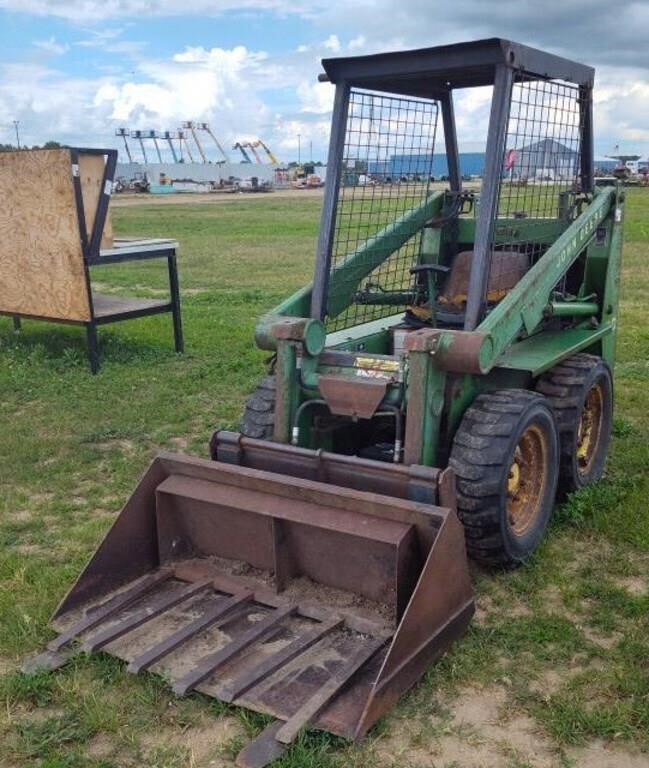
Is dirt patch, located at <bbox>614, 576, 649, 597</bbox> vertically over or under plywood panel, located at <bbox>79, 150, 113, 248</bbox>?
under

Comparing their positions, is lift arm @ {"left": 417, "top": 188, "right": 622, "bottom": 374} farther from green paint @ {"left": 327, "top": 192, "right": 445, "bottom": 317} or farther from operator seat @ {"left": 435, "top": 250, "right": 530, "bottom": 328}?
green paint @ {"left": 327, "top": 192, "right": 445, "bottom": 317}

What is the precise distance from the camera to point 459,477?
3877 millimetres

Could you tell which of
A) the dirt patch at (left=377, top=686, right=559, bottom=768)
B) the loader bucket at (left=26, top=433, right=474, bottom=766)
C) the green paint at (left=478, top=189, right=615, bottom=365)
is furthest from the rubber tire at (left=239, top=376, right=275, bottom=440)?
the dirt patch at (left=377, top=686, right=559, bottom=768)

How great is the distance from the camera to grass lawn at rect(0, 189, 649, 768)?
9.70 feet

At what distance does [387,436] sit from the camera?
4.81m

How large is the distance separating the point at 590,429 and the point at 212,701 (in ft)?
10.2

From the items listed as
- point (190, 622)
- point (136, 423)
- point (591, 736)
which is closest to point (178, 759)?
point (190, 622)

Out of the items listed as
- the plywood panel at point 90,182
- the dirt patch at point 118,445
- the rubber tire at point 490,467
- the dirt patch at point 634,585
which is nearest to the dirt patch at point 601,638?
the dirt patch at point 634,585

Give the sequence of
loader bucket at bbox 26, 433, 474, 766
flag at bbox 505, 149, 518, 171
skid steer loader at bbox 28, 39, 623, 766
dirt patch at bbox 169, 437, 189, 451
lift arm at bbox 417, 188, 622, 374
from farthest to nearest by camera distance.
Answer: dirt patch at bbox 169, 437, 189, 451 < flag at bbox 505, 149, 518, 171 < lift arm at bbox 417, 188, 622, 374 < skid steer loader at bbox 28, 39, 623, 766 < loader bucket at bbox 26, 433, 474, 766

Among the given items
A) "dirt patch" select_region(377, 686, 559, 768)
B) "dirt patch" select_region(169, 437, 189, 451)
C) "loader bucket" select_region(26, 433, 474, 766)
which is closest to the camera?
"dirt patch" select_region(377, 686, 559, 768)

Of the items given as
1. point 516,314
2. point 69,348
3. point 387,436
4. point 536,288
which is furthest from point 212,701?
point 69,348

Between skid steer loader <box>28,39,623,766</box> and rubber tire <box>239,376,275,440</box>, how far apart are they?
1cm

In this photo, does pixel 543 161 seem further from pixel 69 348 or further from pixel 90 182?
pixel 69 348

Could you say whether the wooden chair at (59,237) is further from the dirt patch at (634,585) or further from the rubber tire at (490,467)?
the dirt patch at (634,585)
